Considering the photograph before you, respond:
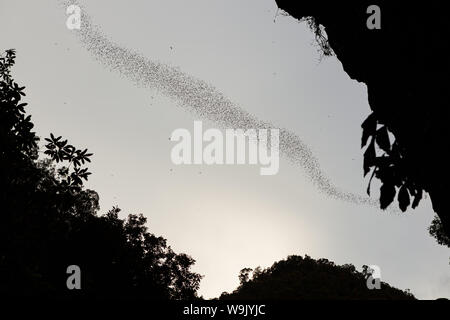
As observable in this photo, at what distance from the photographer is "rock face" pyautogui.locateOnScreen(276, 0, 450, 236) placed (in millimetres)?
3824

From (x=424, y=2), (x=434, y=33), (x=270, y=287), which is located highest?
(x=424, y=2)

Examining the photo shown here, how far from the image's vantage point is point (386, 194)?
4445 mm

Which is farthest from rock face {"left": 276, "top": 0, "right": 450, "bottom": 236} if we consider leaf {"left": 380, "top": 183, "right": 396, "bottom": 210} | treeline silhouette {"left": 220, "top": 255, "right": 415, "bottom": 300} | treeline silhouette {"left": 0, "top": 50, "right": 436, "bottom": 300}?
treeline silhouette {"left": 220, "top": 255, "right": 415, "bottom": 300}

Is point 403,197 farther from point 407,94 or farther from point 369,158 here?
point 407,94

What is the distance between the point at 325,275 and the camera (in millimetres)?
48094

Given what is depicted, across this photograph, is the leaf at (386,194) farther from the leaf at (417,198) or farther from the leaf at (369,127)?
the leaf at (369,127)

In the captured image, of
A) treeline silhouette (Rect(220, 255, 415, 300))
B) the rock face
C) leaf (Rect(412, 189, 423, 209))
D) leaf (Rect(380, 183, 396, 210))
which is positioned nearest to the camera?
the rock face

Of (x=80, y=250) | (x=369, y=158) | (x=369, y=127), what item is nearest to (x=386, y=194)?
(x=369, y=158)

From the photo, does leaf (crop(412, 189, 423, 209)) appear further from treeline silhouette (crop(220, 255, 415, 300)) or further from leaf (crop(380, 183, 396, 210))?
treeline silhouette (crop(220, 255, 415, 300))

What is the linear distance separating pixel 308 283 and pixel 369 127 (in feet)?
147

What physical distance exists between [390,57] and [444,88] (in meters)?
1.04

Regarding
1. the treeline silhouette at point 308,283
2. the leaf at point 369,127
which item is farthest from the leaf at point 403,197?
the treeline silhouette at point 308,283
